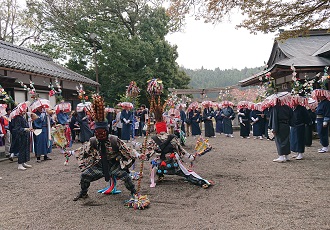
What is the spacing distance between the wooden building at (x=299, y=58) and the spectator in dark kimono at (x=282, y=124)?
344 centimetres

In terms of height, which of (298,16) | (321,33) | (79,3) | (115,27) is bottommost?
(298,16)

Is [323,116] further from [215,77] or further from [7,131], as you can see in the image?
[215,77]

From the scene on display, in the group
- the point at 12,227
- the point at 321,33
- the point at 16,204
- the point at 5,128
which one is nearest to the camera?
the point at 12,227

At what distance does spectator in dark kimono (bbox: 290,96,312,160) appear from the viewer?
8.09 meters

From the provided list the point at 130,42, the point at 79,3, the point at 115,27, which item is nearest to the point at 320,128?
the point at 130,42

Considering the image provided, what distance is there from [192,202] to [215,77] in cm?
5379

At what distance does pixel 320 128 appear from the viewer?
880 cm

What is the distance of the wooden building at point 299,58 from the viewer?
12.4 metres

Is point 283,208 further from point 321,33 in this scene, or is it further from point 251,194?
point 321,33

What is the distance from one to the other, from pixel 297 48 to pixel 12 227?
15673mm

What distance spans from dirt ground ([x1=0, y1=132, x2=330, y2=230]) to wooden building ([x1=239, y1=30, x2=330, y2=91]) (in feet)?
19.8

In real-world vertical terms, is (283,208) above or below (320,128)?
below

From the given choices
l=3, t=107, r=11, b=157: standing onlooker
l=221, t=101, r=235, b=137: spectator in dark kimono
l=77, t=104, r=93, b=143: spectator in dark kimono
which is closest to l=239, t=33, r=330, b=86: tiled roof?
l=221, t=101, r=235, b=137: spectator in dark kimono

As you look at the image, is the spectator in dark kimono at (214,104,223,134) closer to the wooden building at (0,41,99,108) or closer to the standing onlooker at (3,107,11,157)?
the wooden building at (0,41,99,108)
